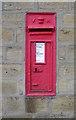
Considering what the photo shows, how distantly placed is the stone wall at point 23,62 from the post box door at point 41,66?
0.11 m

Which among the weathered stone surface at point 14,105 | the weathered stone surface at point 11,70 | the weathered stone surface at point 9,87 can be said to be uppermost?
the weathered stone surface at point 11,70

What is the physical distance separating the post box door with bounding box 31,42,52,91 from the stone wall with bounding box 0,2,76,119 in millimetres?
115

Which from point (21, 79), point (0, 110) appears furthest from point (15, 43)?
point (0, 110)

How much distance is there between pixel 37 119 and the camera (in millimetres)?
4246

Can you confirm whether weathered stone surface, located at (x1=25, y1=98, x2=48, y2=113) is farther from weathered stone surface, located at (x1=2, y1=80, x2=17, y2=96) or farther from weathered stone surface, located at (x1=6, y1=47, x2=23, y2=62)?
weathered stone surface, located at (x1=6, y1=47, x2=23, y2=62)

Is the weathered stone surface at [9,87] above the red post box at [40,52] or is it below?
below

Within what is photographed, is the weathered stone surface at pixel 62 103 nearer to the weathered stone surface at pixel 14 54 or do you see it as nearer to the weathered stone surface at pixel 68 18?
the weathered stone surface at pixel 14 54

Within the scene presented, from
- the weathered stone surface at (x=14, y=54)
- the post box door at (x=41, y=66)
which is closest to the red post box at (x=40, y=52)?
the post box door at (x=41, y=66)

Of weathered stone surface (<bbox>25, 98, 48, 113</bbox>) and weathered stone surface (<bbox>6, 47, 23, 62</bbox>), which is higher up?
weathered stone surface (<bbox>6, 47, 23, 62</bbox>)

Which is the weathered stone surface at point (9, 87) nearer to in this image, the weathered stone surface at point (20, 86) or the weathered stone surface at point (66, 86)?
the weathered stone surface at point (20, 86)

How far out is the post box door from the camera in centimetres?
412

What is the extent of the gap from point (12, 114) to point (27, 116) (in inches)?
7.7

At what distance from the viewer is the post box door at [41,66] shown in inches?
162

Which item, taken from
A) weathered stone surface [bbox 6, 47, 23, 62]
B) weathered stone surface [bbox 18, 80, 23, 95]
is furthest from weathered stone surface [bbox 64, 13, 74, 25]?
weathered stone surface [bbox 18, 80, 23, 95]
